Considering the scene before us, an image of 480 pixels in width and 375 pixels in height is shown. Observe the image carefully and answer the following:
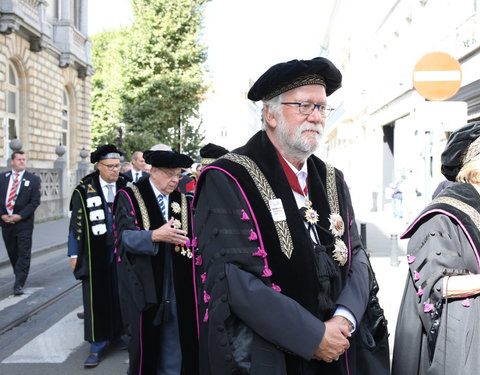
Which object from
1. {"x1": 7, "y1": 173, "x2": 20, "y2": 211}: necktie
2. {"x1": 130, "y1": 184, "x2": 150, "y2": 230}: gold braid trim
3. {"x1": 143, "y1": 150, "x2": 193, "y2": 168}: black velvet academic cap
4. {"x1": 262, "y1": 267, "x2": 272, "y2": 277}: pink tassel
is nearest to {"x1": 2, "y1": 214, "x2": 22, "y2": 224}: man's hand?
{"x1": 7, "y1": 173, "x2": 20, "y2": 211}: necktie

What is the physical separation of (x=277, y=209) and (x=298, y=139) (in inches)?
14.0

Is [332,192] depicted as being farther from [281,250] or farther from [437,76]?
[437,76]

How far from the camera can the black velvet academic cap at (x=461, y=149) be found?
2779 millimetres

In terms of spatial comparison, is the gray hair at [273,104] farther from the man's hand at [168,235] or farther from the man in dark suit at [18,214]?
the man in dark suit at [18,214]

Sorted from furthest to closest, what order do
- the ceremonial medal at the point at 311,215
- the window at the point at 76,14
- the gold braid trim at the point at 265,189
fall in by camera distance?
the window at the point at 76,14 < the ceremonial medal at the point at 311,215 < the gold braid trim at the point at 265,189

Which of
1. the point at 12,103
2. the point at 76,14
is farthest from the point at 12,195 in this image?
the point at 76,14

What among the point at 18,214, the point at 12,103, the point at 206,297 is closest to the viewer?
the point at 206,297

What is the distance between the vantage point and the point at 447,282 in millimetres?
2490

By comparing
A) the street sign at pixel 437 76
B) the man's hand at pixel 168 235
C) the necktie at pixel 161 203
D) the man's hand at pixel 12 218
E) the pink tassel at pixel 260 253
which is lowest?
the man's hand at pixel 12 218

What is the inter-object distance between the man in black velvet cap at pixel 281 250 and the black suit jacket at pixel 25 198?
6.24 meters

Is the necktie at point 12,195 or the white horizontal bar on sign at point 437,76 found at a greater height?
the white horizontal bar on sign at point 437,76

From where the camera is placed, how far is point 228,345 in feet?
6.77

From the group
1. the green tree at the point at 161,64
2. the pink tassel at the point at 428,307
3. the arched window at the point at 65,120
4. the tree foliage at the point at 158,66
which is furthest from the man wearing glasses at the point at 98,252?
the green tree at the point at 161,64

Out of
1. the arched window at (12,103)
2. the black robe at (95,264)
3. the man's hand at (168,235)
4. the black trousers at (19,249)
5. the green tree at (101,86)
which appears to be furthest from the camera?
the green tree at (101,86)
